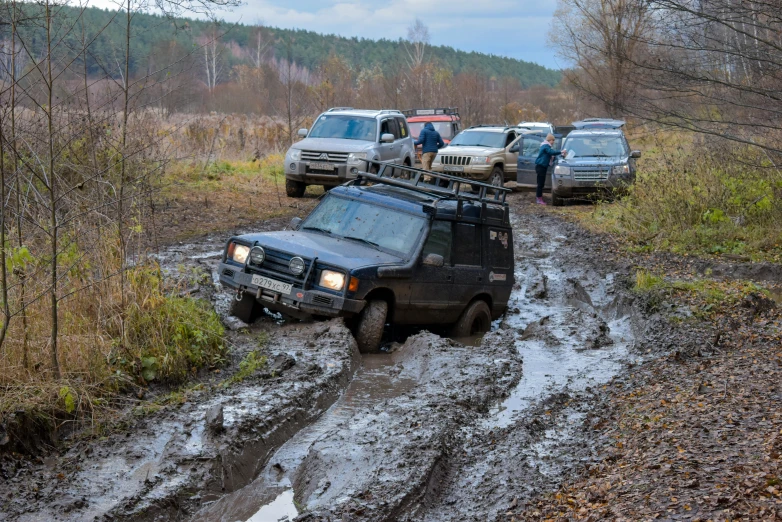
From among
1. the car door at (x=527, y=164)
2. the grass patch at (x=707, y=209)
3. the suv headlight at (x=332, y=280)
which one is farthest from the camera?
the car door at (x=527, y=164)

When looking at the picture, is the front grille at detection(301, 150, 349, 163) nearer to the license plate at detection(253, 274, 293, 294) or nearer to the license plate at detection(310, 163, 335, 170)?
the license plate at detection(310, 163, 335, 170)

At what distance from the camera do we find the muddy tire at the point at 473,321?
9.50m

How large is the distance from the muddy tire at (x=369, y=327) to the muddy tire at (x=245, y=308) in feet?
3.73

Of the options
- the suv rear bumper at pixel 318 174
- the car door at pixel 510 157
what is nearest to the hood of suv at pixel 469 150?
the car door at pixel 510 157

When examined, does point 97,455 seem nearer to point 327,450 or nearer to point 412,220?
point 327,450

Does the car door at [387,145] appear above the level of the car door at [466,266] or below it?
above

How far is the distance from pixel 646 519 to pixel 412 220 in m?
5.26

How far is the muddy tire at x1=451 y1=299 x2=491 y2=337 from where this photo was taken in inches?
374

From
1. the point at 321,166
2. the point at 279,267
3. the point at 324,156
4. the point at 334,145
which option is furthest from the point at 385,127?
the point at 279,267

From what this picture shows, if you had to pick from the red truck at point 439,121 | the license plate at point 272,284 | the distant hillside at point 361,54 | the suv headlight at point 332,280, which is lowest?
the license plate at point 272,284

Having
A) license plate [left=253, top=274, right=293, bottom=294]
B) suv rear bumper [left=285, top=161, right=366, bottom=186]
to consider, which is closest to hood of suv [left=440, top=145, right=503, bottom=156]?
suv rear bumper [left=285, top=161, right=366, bottom=186]

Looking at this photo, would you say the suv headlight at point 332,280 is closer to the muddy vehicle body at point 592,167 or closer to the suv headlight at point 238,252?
the suv headlight at point 238,252

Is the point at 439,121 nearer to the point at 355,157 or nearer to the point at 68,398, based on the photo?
the point at 355,157

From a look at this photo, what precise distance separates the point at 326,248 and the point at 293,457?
3046 mm
